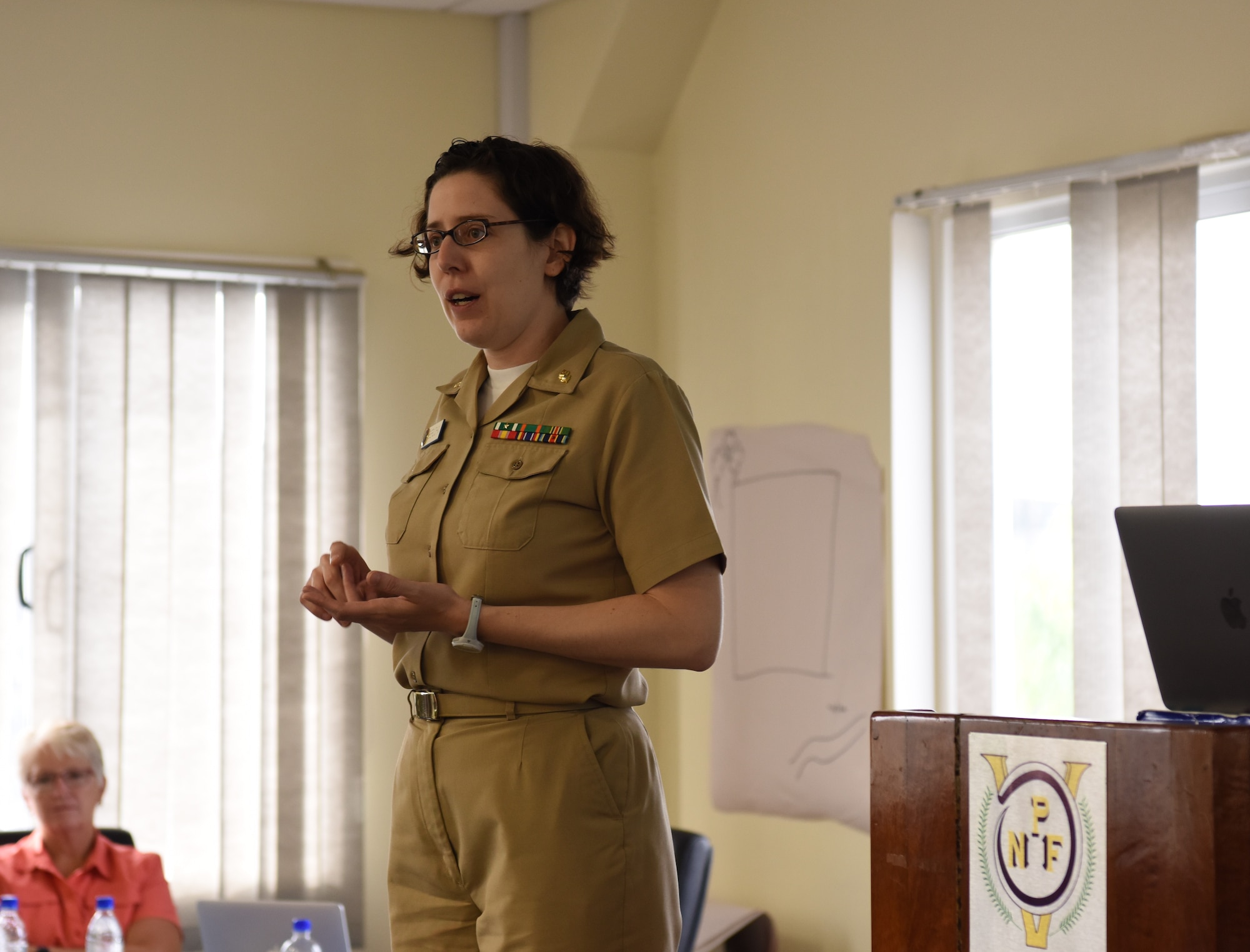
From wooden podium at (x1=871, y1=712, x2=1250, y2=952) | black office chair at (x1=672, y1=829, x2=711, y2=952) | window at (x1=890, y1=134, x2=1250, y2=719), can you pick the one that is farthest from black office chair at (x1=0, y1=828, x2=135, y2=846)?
wooden podium at (x1=871, y1=712, x2=1250, y2=952)

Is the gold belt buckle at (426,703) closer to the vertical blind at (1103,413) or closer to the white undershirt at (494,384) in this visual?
the white undershirt at (494,384)

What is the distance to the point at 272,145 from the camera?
3.86 metres

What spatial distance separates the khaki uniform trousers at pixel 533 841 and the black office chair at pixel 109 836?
1.87 meters

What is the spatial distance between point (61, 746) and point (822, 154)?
233cm

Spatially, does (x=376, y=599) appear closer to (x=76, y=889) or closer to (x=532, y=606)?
(x=532, y=606)

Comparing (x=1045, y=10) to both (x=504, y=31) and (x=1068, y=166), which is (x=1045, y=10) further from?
(x=504, y=31)

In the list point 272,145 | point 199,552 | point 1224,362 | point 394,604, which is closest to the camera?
point 394,604

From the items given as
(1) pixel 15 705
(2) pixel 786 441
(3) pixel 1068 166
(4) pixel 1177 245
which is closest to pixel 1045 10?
(3) pixel 1068 166

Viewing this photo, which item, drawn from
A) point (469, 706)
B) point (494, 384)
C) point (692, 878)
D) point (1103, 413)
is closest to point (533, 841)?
point (469, 706)

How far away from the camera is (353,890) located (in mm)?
3734

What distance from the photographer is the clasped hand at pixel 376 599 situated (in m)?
1.39

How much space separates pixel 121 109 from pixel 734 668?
88.7 inches

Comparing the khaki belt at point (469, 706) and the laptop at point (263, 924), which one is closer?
the khaki belt at point (469, 706)

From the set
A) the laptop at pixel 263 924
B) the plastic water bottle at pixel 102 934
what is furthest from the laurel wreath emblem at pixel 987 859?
the plastic water bottle at pixel 102 934
